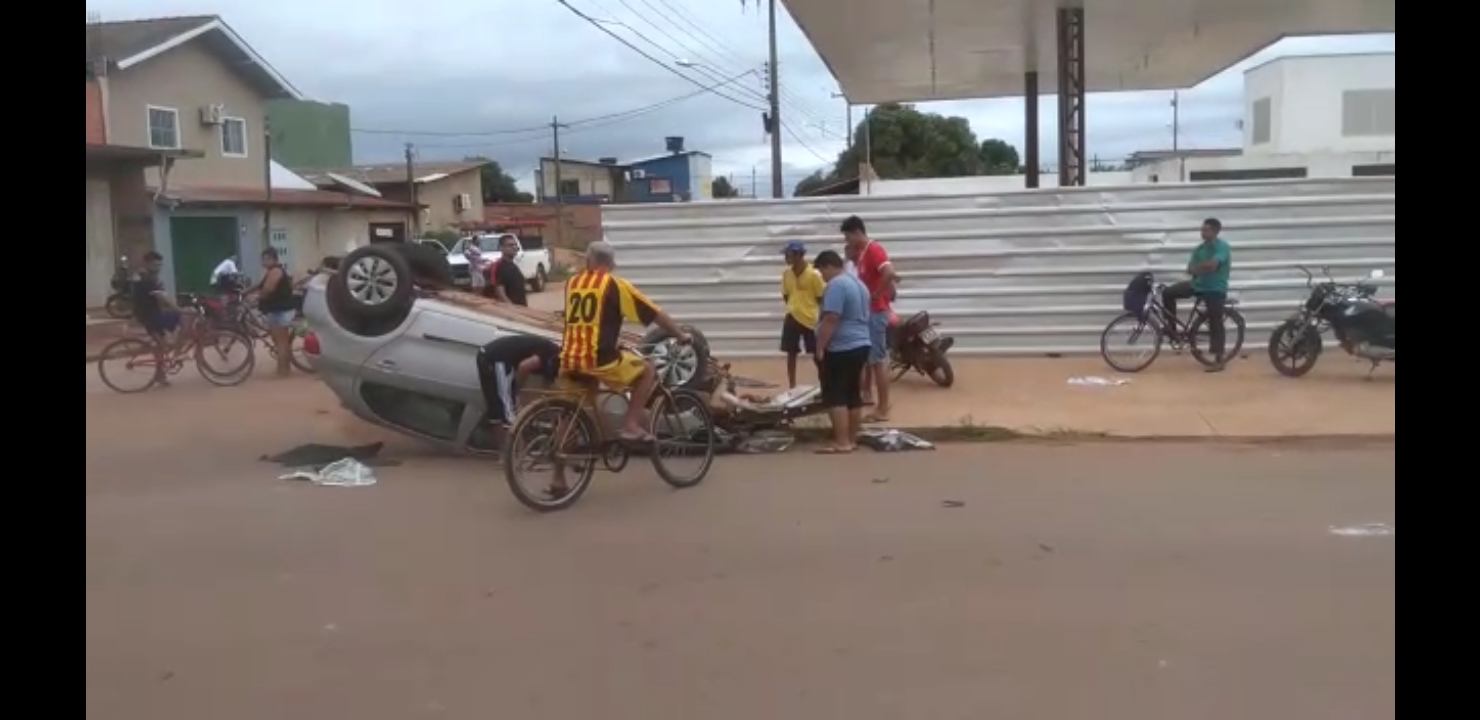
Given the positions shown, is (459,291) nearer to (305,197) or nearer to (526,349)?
(526,349)

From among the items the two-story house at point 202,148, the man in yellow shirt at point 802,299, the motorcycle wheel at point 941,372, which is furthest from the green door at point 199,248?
the motorcycle wheel at point 941,372

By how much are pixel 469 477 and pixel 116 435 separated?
4154 mm

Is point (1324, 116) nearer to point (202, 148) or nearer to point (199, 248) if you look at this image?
point (202, 148)

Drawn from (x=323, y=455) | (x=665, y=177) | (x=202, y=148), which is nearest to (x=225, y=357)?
(x=323, y=455)

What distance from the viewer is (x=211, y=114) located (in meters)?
33.5

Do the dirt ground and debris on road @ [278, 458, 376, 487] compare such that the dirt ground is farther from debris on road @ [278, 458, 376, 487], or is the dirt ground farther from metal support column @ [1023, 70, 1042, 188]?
metal support column @ [1023, 70, 1042, 188]

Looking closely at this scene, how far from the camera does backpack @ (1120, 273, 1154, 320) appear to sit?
13688 millimetres

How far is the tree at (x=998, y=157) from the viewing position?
65.4 meters

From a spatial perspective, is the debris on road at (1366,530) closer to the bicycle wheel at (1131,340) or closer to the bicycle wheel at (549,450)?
the bicycle wheel at (549,450)

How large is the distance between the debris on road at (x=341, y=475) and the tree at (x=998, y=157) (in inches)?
2188

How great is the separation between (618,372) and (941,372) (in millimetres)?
5347

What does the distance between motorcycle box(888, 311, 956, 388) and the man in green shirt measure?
2.81 m

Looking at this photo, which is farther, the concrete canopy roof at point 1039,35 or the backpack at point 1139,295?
the concrete canopy roof at point 1039,35
